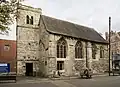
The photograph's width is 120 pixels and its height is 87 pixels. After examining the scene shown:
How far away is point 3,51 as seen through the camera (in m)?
24.6

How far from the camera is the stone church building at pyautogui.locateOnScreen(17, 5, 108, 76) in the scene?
1088 inches

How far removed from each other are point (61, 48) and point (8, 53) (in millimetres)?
8075

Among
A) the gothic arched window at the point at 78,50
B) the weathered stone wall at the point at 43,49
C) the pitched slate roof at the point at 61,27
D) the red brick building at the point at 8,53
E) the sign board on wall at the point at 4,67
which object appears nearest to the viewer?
the sign board on wall at the point at 4,67

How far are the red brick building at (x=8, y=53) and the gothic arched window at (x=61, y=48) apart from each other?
6.61 meters

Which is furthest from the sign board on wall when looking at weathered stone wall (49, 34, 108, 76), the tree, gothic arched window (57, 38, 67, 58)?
the tree

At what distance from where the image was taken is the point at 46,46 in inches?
1102

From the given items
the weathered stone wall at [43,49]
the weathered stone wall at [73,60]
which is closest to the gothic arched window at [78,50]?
the weathered stone wall at [73,60]

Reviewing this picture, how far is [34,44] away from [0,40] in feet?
22.0

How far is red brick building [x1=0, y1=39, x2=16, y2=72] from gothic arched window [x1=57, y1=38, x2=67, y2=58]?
A: 6.61 m

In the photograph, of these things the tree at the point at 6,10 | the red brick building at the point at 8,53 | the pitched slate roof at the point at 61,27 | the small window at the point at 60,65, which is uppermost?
the pitched slate roof at the point at 61,27

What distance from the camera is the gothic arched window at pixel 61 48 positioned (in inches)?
1130

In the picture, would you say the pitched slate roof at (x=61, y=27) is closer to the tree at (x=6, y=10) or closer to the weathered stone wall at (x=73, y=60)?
the weathered stone wall at (x=73, y=60)

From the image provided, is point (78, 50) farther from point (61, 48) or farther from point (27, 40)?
point (27, 40)

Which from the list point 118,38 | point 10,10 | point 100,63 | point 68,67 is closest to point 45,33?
point 68,67
